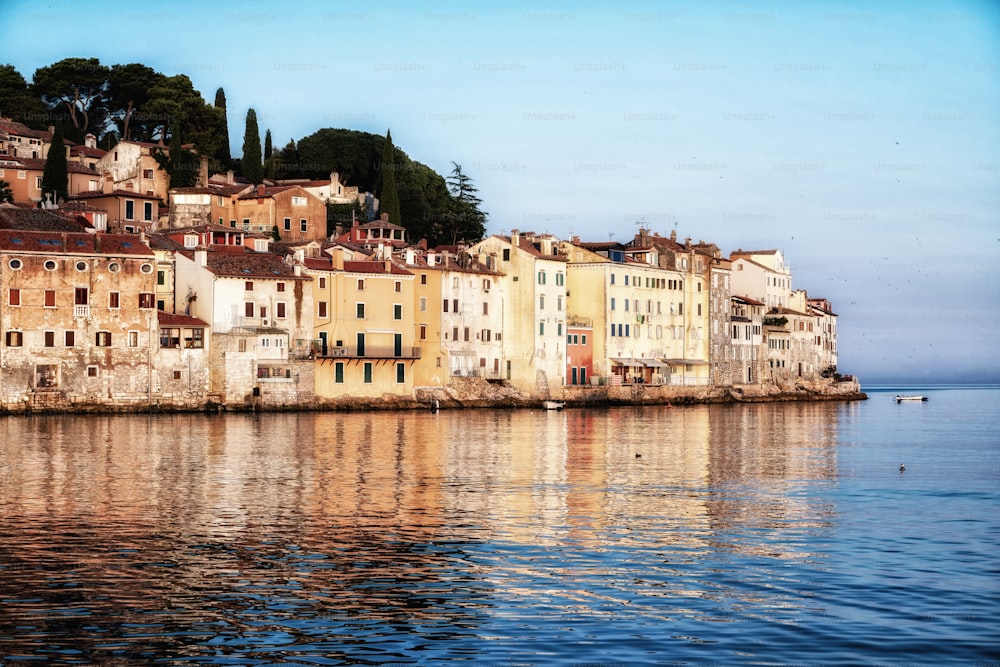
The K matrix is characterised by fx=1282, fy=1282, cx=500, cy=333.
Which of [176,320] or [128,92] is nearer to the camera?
[176,320]

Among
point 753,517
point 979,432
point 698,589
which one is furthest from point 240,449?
point 979,432

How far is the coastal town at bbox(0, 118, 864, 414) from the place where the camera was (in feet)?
201

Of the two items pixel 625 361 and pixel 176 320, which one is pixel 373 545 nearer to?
pixel 176 320

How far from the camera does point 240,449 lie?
4072 cm

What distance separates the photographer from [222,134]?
102 m

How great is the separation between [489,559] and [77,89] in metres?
91.8

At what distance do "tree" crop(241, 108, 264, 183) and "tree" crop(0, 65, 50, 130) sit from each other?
1663 centimetres

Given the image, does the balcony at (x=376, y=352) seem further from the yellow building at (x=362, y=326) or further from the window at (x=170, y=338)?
the window at (x=170, y=338)

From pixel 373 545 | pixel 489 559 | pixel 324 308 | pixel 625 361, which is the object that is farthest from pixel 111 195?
pixel 489 559

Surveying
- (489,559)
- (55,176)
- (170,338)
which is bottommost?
(489,559)

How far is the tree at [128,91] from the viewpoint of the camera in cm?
10012

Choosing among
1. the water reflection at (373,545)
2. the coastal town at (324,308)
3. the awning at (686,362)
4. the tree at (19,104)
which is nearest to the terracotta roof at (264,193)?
the coastal town at (324,308)

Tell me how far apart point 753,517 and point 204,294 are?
1829 inches

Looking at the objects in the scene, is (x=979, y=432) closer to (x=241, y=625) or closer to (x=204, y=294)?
(x=204, y=294)
